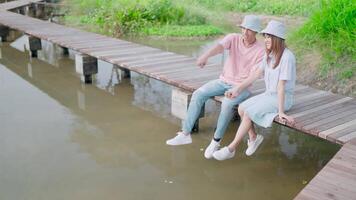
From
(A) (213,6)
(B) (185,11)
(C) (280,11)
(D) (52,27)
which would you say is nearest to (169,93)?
(D) (52,27)

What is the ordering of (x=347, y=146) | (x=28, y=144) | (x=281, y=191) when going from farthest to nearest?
(x=28, y=144) < (x=281, y=191) < (x=347, y=146)

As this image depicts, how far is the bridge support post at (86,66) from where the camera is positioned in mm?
6788

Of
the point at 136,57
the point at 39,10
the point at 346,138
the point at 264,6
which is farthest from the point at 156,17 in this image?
the point at 346,138

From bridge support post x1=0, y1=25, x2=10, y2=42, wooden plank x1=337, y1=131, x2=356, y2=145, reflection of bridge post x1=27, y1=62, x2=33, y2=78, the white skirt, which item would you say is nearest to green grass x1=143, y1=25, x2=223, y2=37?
bridge support post x1=0, y1=25, x2=10, y2=42

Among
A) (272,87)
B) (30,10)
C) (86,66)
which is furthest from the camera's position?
(30,10)

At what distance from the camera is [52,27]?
9422 mm

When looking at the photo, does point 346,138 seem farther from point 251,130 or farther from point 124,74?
point 124,74

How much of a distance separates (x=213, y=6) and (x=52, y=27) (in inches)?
311

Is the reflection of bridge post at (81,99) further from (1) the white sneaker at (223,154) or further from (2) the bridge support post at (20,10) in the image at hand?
(2) the bridge support post at (20,10)

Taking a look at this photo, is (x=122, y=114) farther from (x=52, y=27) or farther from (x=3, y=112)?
(x=52, y=27)

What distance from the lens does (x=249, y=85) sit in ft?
13.8

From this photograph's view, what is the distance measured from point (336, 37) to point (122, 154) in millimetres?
3794

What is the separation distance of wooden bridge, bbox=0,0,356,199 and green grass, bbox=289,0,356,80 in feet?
4.34

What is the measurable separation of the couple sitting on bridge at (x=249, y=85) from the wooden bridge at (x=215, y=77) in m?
0.17
